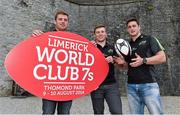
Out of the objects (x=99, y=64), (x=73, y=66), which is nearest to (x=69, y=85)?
(x=73, y=66)

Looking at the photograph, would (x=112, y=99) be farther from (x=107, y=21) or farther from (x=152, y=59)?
(x=107, y=21)

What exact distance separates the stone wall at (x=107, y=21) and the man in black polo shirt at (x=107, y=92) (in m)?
7.81

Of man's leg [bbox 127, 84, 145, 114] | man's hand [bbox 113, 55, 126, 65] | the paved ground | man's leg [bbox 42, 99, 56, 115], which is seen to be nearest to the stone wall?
the paved ground

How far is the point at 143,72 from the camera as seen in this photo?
3.80 metres

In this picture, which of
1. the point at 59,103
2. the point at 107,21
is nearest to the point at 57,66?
the point at 59,103

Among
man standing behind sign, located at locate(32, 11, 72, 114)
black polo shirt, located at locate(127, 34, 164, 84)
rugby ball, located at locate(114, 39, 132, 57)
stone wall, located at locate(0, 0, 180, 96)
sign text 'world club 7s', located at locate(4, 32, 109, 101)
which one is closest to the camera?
sign text 'world club 7s', located at locate(4, 32, 109, 101)

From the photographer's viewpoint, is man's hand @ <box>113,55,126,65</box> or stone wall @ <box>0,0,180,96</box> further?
stone wall @ <box>0,0,180,96</box>

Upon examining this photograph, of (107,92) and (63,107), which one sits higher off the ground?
(107,92)

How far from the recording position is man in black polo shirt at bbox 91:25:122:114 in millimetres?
3947

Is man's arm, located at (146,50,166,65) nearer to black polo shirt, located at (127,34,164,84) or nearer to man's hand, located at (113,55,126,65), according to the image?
black polo shirt, located at (127,34,164,84)

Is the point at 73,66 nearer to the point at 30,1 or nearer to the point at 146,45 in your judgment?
the point at 146,45

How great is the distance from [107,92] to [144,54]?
2.45 feet

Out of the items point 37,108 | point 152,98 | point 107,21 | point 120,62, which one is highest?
point 107,21

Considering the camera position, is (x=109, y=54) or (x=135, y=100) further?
(x=109, y=54)
